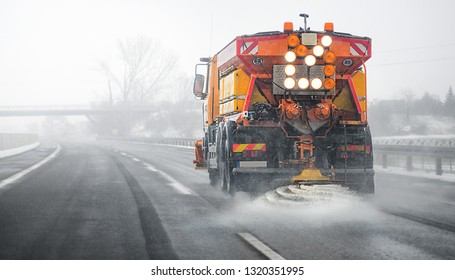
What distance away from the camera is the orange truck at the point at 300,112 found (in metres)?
8.80

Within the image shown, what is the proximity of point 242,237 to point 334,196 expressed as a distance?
257 centimetres

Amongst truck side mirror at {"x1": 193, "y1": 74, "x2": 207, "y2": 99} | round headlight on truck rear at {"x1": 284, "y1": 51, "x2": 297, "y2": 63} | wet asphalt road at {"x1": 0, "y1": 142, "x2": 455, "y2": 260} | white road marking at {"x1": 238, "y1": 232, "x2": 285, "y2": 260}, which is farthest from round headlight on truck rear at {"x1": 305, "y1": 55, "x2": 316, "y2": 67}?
truck side mirror at {"x1": 193, "y1": 74, "x2": 207, "y2": 99}

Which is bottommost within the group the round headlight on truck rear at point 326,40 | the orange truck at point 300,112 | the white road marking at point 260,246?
the white road marking at point 260,246

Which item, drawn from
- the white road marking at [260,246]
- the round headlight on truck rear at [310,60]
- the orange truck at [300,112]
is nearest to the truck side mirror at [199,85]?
the orange truck at [300,112]

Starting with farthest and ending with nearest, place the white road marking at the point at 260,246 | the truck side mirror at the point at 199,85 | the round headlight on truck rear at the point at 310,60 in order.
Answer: the truck side mirror at the point at 199,85 < the round headlight on truck rear at the point at 310,60 < the white road marking at the point at 260,246

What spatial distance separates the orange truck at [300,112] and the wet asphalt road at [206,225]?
0.53 meters

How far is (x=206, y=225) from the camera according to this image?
7059mm

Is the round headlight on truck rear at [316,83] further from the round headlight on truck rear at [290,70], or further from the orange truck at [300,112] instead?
the round headlight on truck rear at [290,70]

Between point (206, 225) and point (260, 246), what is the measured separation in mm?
1491

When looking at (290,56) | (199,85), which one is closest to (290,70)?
(290,56)

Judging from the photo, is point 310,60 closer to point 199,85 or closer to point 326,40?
point 326,40

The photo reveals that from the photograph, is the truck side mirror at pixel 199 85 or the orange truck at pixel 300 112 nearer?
the orange truck at pixel 300 112
